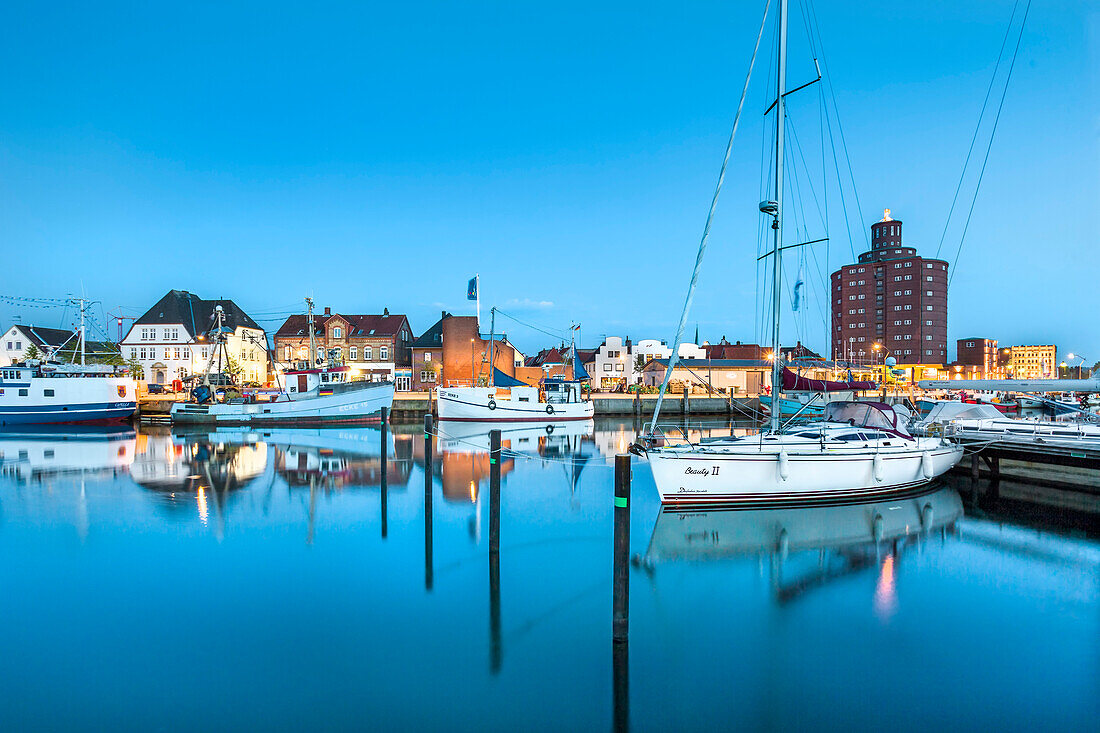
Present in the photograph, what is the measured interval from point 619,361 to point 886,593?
60.6 meters

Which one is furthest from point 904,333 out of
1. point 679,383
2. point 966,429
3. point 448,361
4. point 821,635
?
point 821,635

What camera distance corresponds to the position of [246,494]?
691 inches

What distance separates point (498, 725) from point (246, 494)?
47.3 feet

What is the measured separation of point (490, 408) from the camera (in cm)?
3753

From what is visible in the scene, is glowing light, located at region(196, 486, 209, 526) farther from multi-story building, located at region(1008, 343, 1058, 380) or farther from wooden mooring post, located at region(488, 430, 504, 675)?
multi-story building, located at region(1008, 343, 1058, 380)

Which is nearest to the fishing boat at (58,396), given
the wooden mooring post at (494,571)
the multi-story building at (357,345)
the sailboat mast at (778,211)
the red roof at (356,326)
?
the multi-story building at (357,345)

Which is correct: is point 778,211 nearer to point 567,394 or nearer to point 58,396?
point 567,394

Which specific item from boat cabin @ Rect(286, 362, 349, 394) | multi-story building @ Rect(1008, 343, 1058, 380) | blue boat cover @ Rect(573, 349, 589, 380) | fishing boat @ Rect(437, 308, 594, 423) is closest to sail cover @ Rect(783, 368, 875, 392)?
fishing boat @ Rect(437, 308, 594, 423)

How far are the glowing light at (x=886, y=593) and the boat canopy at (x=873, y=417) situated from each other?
18.1 feet

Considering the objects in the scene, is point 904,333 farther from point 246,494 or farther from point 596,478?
point 246,494

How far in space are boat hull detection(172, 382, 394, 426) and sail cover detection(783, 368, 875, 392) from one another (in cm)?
2572

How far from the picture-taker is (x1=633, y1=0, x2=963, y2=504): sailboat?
13531 mm

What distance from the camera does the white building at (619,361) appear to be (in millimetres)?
68938

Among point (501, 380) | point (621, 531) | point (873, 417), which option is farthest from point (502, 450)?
point (621, 531)
